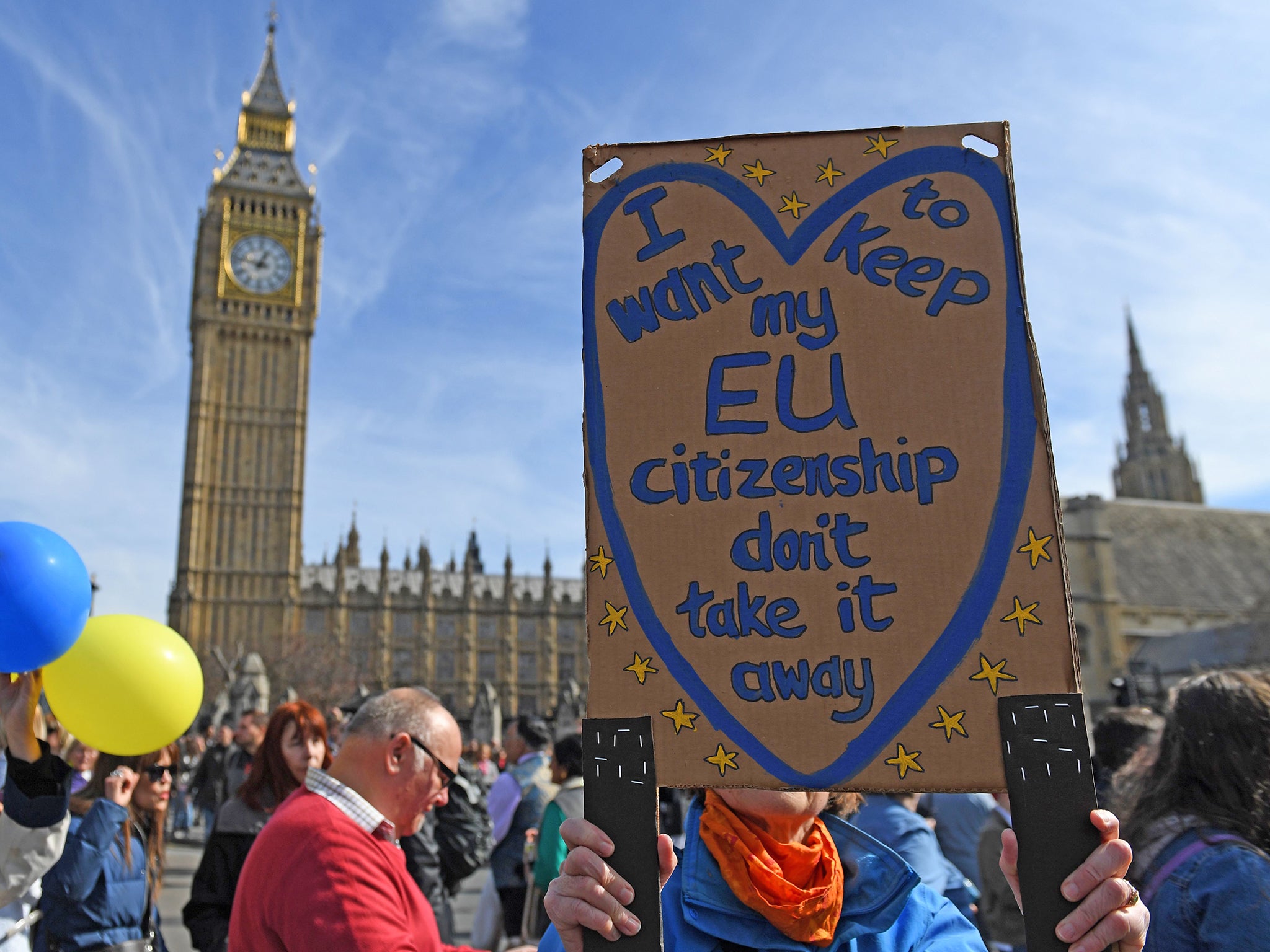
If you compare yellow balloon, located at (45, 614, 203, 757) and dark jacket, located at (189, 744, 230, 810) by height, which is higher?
yellow balloon, located at (45, 614, 203, 757)

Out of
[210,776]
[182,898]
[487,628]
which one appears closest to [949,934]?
[182,898]

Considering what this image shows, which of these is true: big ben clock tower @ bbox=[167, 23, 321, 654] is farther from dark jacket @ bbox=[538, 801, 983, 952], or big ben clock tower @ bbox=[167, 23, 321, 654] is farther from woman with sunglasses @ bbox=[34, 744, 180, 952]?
dark jacket @ bbox=[538, 801, 983, 952]

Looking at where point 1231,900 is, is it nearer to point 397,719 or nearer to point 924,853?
point 924,853

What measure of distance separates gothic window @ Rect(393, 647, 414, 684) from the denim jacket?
54902mm

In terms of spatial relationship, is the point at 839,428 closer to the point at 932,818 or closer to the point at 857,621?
the point at 857,621

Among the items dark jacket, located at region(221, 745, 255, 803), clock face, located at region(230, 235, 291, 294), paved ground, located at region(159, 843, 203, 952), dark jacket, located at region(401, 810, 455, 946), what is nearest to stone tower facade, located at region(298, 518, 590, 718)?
clock face, located at region(230, 235, 291, 294)

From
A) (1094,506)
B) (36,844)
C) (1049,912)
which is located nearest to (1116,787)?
(1049,912)

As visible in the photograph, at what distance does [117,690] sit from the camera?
3.18 m

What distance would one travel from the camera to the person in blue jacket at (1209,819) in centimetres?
180

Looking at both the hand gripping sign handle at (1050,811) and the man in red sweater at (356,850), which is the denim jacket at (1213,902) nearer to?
the hand gripping sign handle at (1050,811)

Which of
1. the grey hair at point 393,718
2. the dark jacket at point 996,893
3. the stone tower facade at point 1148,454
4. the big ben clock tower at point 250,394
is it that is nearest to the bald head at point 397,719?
the grey hair at point 393,718

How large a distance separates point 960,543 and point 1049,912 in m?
0.52

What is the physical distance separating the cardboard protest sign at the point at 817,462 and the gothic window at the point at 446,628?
56.8 metres

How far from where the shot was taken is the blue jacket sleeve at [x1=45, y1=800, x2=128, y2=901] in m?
3.11
